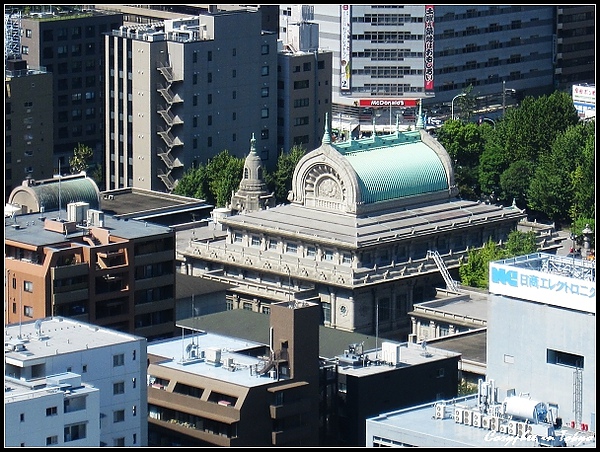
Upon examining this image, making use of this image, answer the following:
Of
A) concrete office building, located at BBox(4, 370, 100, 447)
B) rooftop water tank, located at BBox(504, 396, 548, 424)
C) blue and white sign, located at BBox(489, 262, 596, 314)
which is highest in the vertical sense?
blue and white sign, located at BBox(489, 262, 596, 314)

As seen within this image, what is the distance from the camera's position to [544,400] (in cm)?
12456

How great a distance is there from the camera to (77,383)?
133 m

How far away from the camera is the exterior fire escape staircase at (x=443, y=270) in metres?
193

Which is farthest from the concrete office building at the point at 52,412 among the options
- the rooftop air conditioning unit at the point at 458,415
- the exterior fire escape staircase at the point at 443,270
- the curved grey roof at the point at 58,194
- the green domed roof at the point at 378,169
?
the green domed roof at the point at 378,169

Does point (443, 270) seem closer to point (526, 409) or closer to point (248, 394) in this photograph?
point (248, 394)

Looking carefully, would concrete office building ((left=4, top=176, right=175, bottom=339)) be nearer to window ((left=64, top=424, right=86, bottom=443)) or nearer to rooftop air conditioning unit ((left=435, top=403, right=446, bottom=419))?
window ((left=64, top=424, right=86, bottom=443))

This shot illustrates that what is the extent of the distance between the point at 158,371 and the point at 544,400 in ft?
92.4

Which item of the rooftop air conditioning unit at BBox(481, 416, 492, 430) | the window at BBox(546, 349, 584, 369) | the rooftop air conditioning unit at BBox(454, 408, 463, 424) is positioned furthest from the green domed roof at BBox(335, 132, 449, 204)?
the rooftop air conditioning unit at BBox(481, 416, 492, 430)

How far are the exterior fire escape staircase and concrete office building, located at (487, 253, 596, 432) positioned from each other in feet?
211

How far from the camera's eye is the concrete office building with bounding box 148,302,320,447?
141 m

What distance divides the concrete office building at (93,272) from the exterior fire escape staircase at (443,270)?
107 ft

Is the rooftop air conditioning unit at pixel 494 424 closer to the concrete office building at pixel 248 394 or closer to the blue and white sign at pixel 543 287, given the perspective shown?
the blue and white sign at pixel 543 287

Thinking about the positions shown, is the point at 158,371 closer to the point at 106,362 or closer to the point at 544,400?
the point at 106,362

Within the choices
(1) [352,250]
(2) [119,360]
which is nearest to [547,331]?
(2) [119,360]
